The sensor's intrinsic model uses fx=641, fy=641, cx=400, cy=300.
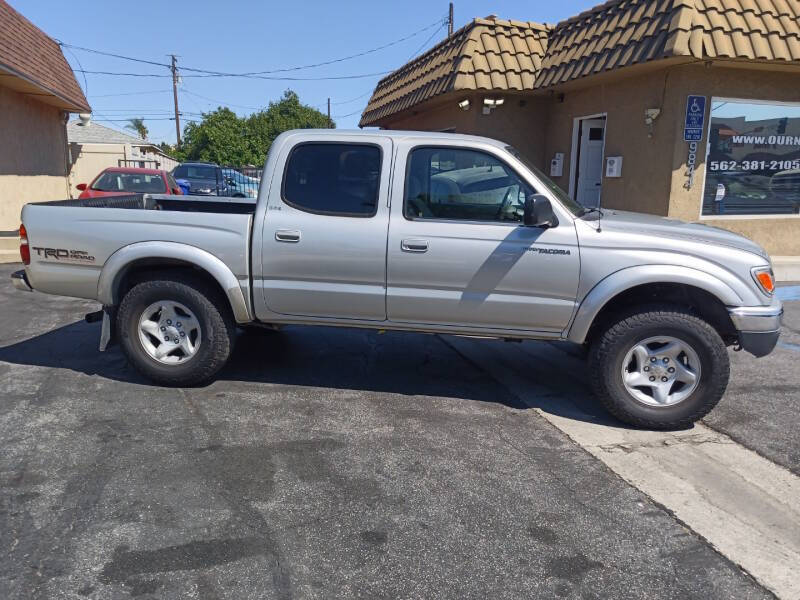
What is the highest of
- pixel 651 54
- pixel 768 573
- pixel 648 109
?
pixel 651 54

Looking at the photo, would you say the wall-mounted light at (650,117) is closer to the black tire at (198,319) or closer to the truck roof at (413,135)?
the truck roof at (413,135)

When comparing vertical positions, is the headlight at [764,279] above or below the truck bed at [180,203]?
below

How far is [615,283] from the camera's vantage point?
4441 millimetres

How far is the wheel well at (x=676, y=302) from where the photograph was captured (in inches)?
179

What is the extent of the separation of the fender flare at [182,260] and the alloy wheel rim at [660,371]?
2896mm

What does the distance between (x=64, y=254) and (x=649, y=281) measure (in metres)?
4.42

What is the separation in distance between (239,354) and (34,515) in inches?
118

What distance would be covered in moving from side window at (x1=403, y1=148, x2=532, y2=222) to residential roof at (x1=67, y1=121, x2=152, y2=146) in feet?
121

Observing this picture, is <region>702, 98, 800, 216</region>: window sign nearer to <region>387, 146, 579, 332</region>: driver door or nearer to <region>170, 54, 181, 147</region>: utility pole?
<region>387, 146, 579, 332</region>: driver door

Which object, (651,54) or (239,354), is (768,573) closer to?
(239,354)

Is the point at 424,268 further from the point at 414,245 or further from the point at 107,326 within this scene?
the point at 107,326

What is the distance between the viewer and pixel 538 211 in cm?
435

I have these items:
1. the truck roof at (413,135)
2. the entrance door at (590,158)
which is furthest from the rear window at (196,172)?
the truck roof at (413,135)

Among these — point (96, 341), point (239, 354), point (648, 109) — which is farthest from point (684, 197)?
point (96, 341)
